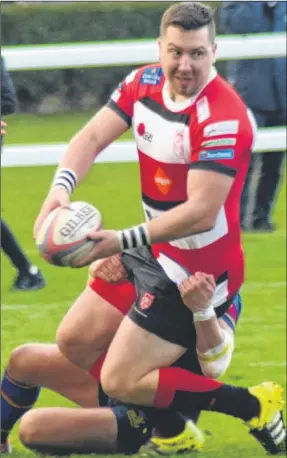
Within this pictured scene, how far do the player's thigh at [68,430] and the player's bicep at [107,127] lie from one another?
1117mm

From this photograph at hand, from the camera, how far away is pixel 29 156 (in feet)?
34.2

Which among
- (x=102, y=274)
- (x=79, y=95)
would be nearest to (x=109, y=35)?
(x=79, y=95)

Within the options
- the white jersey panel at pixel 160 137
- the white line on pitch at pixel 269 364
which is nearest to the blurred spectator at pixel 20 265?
the white line on pitch at pixel 269 364

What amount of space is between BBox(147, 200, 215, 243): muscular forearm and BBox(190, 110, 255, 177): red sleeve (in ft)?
0.57

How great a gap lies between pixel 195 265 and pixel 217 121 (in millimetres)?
682

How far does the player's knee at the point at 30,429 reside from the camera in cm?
570

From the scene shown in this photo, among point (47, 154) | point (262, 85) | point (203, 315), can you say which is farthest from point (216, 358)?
point (262, 85)

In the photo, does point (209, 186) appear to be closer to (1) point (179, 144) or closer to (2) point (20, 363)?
(1) point (179, 144)

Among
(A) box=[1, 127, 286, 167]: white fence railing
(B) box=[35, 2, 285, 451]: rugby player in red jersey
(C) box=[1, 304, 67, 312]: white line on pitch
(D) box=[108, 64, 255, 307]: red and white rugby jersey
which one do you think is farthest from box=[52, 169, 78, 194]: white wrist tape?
(A) box=[1, 127, 286, 167]: white fence railing

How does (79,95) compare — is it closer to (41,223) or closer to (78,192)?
(78,192)

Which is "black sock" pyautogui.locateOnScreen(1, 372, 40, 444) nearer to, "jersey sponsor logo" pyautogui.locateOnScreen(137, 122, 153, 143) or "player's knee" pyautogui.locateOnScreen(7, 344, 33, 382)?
"player's knee" pyautogui.locateOnScreen(7, 344, 33, 382)

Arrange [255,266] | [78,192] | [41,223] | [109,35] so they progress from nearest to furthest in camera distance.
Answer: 1. [41,223]
2. [255,266]
3. [78,192]
4. [109,35]

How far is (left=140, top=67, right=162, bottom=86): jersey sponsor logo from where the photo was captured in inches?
220

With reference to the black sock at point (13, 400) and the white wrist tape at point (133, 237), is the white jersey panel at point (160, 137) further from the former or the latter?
the black sock at point (13, 400)
